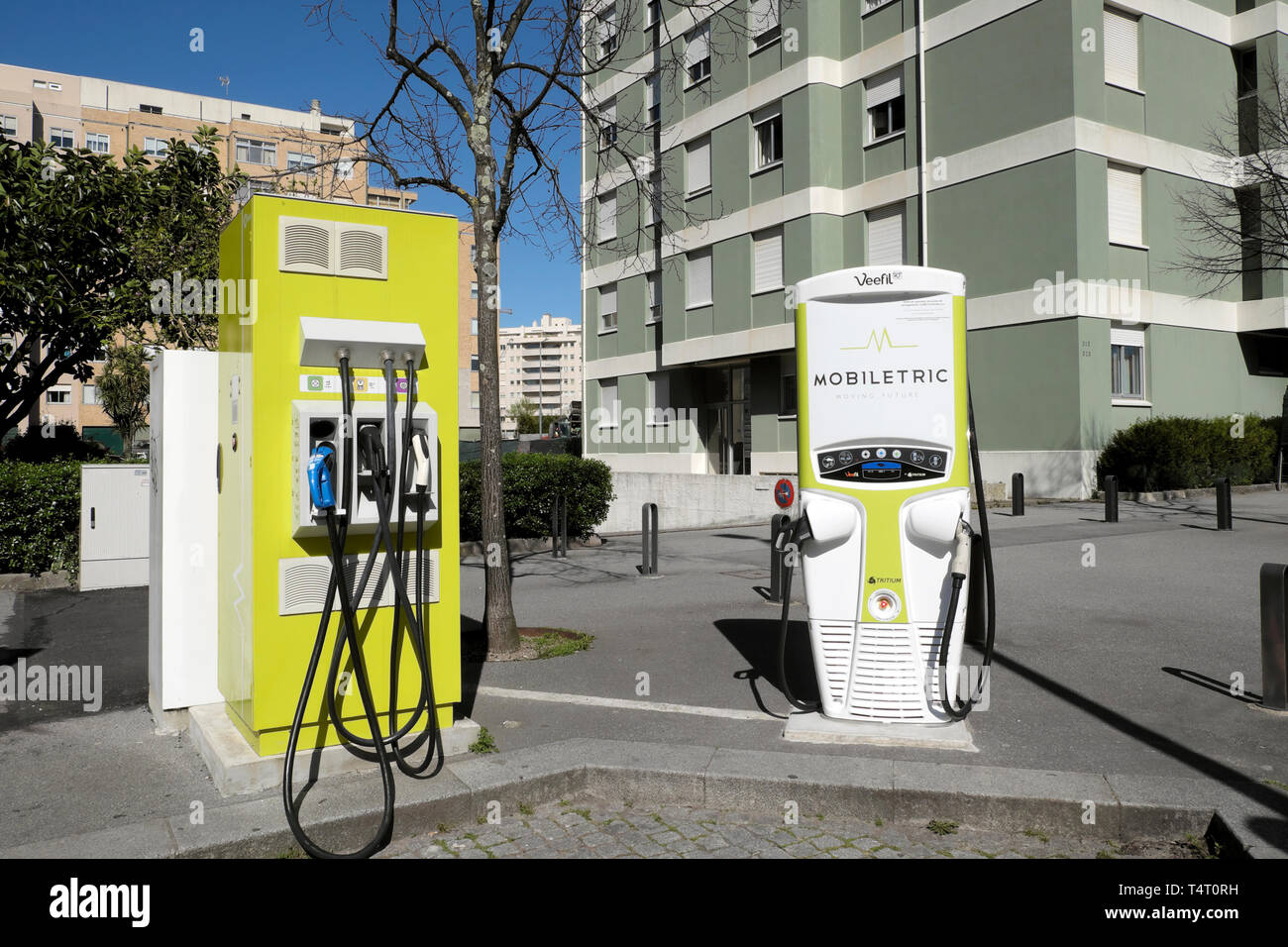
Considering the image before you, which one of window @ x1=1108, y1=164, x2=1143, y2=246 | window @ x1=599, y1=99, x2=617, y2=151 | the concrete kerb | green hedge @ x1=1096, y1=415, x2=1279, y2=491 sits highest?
window @ x1=1108, y1=164, x2=1143, y2=246

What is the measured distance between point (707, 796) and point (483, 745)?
1.19 meters

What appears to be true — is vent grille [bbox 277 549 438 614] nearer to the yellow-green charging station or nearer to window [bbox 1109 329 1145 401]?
the yellow-green charging station

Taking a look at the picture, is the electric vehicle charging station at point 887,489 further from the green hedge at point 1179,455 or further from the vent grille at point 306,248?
the green hedge at point 1179,455

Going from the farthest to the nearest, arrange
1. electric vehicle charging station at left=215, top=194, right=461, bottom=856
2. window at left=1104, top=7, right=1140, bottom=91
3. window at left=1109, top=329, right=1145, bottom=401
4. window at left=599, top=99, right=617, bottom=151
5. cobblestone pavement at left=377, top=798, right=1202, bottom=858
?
window at left=1109, top=329, right=1145, bottom=401, window at left=1104, top=7, right=1140, bottom=91, window at left=599, top=99, right=617, bottom=151, electric vehicle charging station at left=215, top=194, right=461, bottom=856, cobblestone pavement at left=377, top=798, right=1202, bottom=858

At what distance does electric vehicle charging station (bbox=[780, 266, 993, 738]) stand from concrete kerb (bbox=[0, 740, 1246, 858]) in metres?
0.69

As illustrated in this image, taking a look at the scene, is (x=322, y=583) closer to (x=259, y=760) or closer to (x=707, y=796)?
(x=259, y=760)

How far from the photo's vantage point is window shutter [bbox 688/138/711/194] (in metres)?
28.5

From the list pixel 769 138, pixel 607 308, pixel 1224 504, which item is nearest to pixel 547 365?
pixel 607 308

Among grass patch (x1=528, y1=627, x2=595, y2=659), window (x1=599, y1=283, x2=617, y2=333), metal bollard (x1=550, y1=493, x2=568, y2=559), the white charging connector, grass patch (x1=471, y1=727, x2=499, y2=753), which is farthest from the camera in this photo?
window (x1=599, y1=283, x2=617, y2=333)

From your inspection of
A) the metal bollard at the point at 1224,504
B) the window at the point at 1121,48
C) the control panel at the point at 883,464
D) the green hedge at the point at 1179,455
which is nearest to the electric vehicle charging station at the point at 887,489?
the control panel at the point at 883,464

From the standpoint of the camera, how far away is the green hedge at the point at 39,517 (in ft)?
37.6

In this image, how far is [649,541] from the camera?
12.3 m

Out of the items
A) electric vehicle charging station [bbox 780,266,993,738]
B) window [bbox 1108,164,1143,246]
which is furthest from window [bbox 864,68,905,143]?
electric vehicle charging station [bbox 780,266,993,738]
